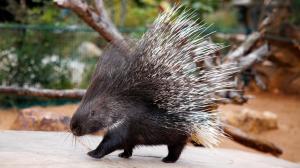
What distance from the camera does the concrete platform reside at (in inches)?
146

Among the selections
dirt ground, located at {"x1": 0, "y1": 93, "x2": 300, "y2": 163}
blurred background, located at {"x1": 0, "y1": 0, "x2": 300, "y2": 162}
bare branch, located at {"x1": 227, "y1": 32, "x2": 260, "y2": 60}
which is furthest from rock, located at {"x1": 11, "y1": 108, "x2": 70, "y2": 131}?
bare branch, located at {"x1": 227, "y1": 32, "x2": 260, "y2": 60}

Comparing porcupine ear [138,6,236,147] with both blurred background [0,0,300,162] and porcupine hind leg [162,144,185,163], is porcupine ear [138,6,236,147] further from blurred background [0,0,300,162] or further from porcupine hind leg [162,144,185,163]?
blurred background [0,0,300,162]

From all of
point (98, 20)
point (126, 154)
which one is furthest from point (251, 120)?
point (126, 154)

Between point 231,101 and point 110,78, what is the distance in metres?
3.13

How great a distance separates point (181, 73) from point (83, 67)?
6.48 m

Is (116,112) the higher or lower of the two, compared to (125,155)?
higher

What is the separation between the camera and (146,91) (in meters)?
3.90

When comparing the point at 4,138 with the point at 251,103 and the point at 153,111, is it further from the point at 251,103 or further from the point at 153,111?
the point at 251,103

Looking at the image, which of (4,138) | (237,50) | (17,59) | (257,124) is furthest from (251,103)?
(4,138)

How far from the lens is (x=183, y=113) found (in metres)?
3.96

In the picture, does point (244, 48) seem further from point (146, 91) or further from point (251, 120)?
point (146, 91)

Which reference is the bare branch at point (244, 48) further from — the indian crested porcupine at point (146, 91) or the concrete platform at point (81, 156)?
the indian crested porcupine at point (146, 91)

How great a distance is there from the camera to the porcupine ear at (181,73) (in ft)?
12.7

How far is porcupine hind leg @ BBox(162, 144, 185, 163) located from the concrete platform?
0.05 metres
